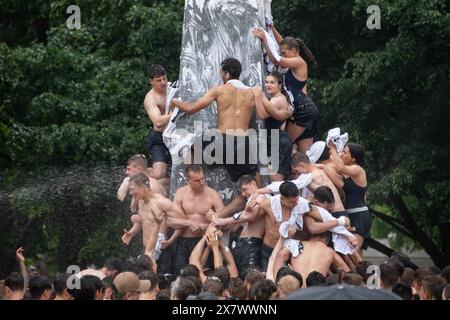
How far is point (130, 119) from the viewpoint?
25141 millimetres

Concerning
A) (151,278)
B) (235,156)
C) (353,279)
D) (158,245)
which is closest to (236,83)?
(235,156)

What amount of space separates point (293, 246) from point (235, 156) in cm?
143

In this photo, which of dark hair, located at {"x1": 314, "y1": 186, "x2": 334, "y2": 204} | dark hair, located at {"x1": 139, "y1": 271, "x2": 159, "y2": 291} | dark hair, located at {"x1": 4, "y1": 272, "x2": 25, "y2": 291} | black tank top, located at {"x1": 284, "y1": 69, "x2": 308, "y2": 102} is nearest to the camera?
dark hair, located at {"x1": 4, "y1": 272, "x2": 25, "y2": 291}

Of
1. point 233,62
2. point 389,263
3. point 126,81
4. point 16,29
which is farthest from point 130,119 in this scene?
point 389,263

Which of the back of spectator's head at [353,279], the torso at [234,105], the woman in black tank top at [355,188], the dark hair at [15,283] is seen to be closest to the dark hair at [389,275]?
the back of spectator's head at [353,279]

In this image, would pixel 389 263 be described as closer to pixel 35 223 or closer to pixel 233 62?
pixel 233 62

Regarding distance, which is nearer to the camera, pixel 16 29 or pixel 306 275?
pixel 306 275

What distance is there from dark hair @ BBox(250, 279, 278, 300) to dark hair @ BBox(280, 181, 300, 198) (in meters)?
3.33

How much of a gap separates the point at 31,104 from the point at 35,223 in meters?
1.97

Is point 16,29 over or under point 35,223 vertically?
over

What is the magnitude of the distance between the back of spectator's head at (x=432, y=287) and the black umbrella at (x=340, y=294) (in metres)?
4.02

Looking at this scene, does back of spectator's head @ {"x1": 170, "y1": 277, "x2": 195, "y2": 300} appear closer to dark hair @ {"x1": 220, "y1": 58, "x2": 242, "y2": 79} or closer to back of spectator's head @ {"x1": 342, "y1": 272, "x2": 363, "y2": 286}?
back of spectator's head @ {"x1": 342, "y1": 272, "x2": 363, "y2": 286}

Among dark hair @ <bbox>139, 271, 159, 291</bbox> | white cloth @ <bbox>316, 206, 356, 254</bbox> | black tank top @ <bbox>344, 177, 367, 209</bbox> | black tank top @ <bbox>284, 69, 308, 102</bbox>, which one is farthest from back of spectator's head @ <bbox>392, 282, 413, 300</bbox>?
black tank top @ <bbox>284, 69, 308, 102</bbox>

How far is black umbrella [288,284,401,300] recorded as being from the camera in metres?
9.90
